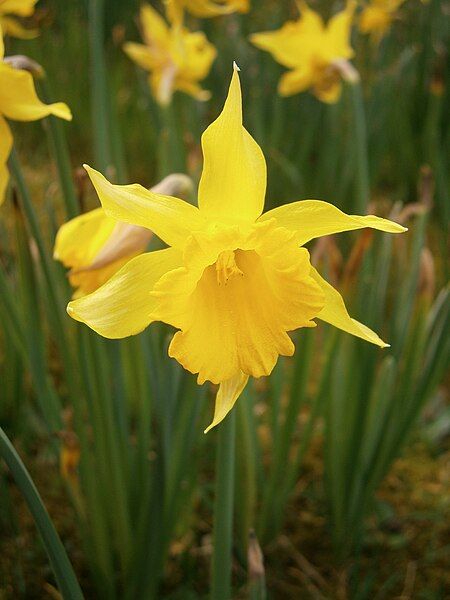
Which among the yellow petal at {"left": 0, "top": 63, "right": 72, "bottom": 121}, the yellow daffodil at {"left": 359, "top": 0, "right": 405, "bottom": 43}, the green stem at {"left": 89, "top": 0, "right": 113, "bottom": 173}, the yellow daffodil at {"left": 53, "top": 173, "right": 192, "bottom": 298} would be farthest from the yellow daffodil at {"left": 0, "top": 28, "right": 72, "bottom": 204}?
the yellow daffodil at {"left": 359, "top": 0, "right": 405, "bottom": 43}

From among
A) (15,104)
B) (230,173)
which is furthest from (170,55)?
(230,173)

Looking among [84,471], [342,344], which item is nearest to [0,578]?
[84,471]

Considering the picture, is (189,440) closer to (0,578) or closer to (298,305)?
(298,305)

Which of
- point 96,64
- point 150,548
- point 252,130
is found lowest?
point 150,548

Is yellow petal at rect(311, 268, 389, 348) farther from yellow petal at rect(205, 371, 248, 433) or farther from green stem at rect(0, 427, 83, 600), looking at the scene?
green stem at rect(0, 427, 83, 600)

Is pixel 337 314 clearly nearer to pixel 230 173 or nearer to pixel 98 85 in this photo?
pixel 230 173

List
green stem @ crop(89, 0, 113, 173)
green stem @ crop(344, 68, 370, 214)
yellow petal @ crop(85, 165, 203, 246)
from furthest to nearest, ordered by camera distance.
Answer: green stem @ crop(344, 68, 370, 214), green stem @ crop(89, 0, 113, 173), yellow petal @ crop(85, 165, 203, 246)
